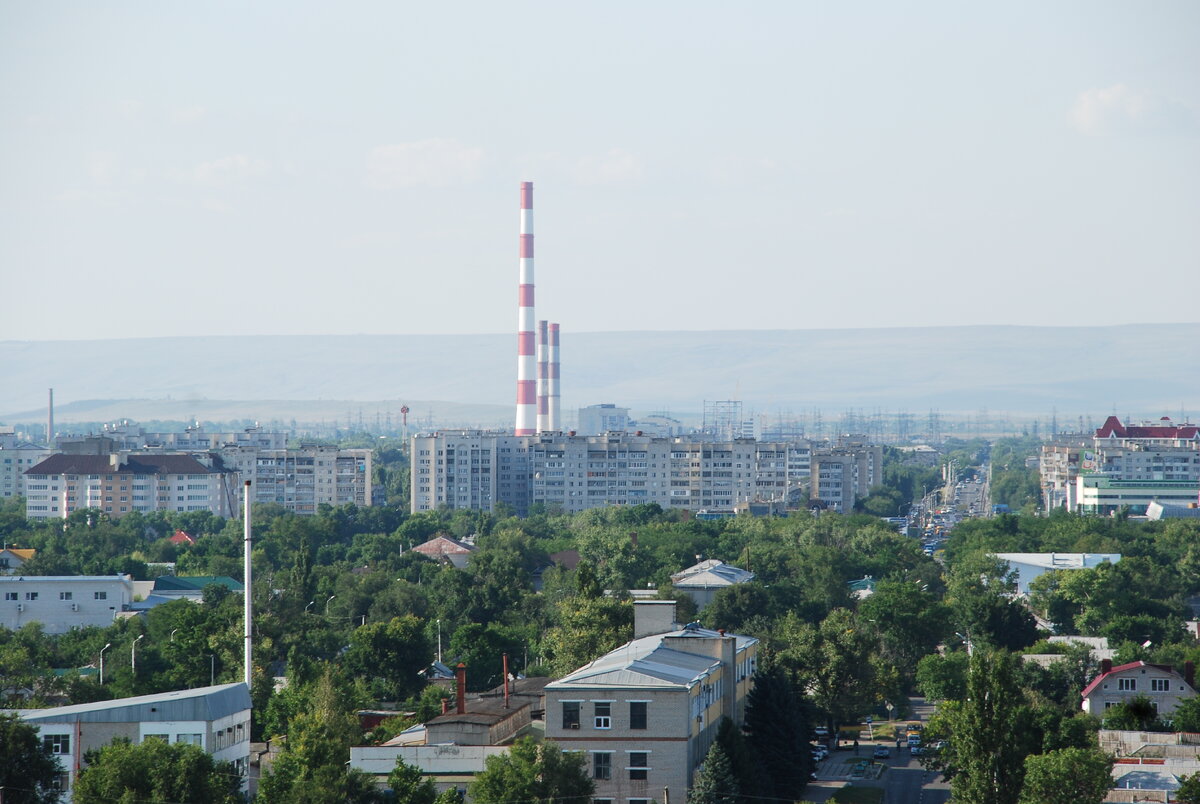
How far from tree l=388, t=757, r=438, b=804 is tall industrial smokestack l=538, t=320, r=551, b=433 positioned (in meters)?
120

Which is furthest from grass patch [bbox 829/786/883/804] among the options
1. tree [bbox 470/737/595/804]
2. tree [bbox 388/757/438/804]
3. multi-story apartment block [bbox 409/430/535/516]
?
multi-story apartment block [bbox 409/430/535/516]

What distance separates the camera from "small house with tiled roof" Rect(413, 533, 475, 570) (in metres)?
73.2

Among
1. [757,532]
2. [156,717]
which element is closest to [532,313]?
[757,532]

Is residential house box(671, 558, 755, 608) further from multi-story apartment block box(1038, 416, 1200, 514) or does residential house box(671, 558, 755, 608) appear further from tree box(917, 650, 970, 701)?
multi-story apartment block box(1038, 416, 1200, 514)

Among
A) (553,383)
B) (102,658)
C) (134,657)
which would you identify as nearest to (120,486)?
(553,383)

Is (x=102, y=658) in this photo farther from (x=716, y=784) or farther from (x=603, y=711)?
(x=716, y=784)

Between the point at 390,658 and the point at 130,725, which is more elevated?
the point at 130,725

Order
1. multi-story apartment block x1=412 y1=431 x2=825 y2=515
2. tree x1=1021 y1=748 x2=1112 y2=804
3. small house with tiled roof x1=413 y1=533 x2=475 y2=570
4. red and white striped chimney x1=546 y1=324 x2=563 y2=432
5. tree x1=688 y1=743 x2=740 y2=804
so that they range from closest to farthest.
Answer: tree x1=1021 y1=748 x2=1112 y2=804 < tree x1=688 y1=743 x2=740 y2=804 < small house with tiled roof x1=413 y1=533 x2=475 y2=570 < multi-story apartment block x1=412 y1=431 x2=825 y2=515 < red and white striped chimney x1=546 y1=324 x2=563 y2=432

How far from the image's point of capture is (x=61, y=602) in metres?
56.4

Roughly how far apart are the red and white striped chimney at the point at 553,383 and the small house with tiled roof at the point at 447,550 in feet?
231

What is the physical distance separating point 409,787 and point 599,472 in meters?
90.5

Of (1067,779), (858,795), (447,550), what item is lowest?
(858,795)

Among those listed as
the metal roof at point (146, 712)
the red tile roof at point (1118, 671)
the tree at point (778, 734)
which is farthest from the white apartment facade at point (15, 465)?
the tree at point (778, 734)

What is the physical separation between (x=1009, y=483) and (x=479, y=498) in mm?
41594
